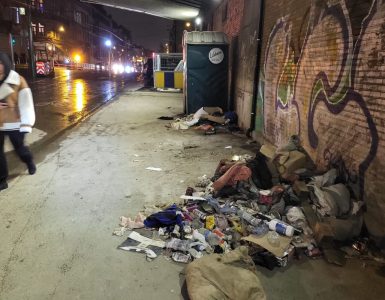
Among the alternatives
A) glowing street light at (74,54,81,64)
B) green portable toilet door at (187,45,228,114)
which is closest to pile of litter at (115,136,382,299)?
green portable toilet door at (187,45,228,114)

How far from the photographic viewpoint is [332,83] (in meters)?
4.67

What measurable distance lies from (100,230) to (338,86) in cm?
356

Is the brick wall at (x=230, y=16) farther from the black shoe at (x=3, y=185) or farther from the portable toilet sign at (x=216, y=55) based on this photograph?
the black shoe at (x=3, y=185)

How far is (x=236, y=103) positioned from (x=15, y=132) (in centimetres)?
757

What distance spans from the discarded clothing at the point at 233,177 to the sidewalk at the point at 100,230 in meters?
0.68

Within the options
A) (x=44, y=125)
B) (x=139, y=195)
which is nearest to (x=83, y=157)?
(x=139, y=195)

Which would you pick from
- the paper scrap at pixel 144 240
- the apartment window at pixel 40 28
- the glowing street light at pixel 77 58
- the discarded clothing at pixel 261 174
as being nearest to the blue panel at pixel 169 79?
the discarded clothing at pixel 261 174

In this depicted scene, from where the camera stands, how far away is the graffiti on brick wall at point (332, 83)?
3.84 m

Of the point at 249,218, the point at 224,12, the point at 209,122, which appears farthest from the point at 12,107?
the point at 224,12

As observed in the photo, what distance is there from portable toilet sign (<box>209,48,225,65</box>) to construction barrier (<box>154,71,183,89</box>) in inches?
380

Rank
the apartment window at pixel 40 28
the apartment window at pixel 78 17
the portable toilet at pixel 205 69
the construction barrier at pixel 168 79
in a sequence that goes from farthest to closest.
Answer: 1. the apartment window at pixel 78 17
2. the apartment window at pixel 40 28
3. the construction barrier at pixel 168 79
4. the portable toilet at pixel 205 69

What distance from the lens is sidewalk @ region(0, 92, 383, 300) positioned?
3.05m

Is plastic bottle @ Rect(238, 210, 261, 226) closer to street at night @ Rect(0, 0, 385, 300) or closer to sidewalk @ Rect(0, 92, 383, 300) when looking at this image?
street at night @ Rect(0, 0, 385, 300)

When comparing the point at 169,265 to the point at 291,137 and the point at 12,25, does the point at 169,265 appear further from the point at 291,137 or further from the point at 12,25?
the point at 12,25
